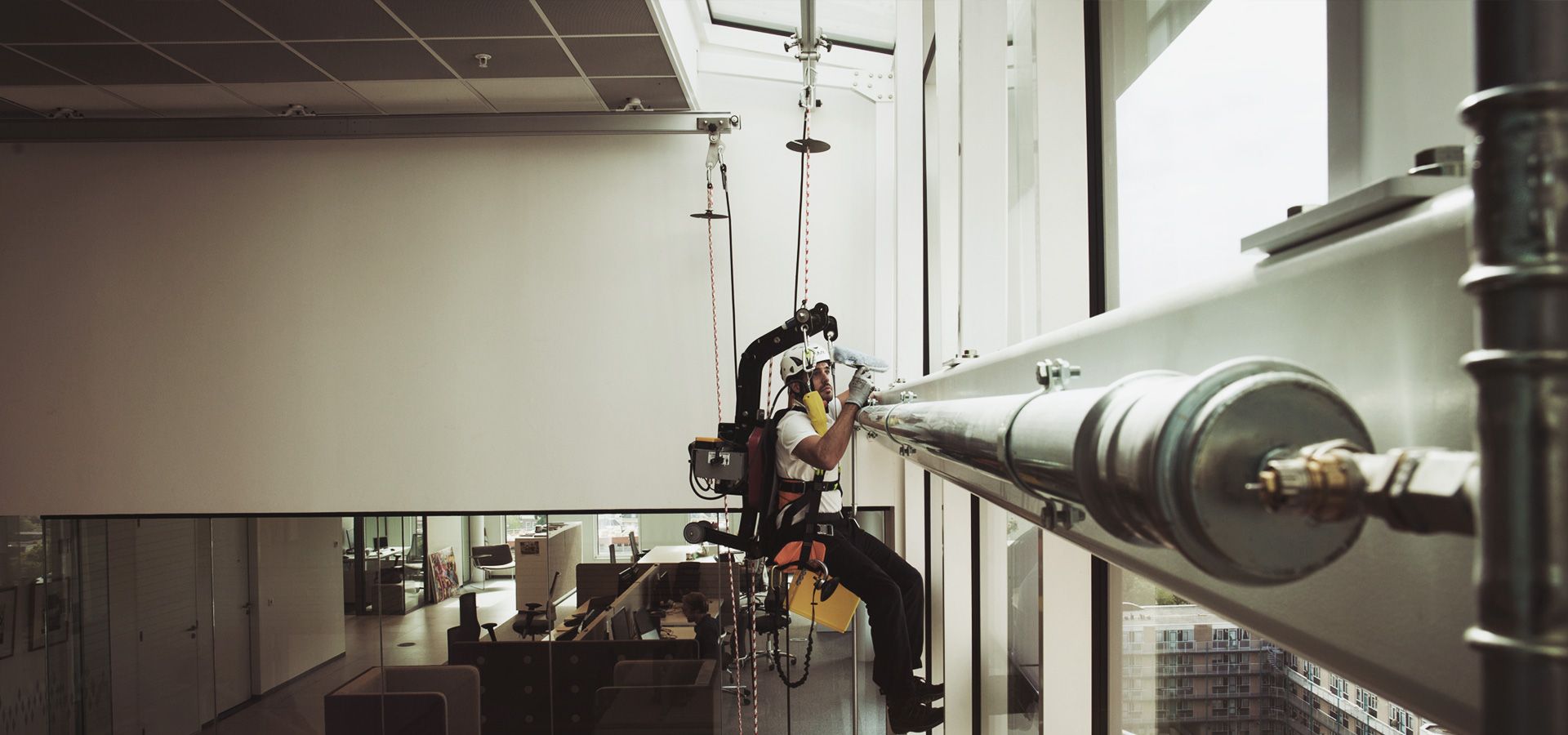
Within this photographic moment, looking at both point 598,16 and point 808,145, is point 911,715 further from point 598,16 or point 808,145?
point 598,16

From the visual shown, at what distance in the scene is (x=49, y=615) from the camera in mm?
5016

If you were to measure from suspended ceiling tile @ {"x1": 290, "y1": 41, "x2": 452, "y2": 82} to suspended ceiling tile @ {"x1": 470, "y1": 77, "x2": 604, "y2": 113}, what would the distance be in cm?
26

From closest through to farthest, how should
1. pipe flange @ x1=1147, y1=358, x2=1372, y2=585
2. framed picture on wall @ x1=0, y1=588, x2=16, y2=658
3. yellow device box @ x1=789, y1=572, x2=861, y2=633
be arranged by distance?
pipe flange @ x1=1147, y1=358, x2=1372, y2=585
yellow device box @ x1=789, y1=572, x2=861, y2=633
framed picture on wall @ x1=0, y1=588, x2=16, y2=658

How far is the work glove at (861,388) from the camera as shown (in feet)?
8.08

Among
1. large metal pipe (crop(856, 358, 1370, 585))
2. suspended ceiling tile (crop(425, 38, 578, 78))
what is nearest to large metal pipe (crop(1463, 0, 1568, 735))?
large metal pipe (crop(856, 358, 1370, 585))

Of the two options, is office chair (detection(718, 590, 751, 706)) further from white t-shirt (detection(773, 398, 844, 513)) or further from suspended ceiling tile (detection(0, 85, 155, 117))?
suspended ceiling tile (detection(0, 85, 155, 117))

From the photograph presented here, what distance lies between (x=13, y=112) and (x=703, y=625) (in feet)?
15.2

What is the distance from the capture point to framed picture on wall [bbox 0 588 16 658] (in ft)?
16.2

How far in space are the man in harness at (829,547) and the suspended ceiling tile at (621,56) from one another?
1658 millimetres

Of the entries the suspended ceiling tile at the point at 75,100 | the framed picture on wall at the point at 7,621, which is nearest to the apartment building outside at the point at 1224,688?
the suspended ceiling tile at the point at 75,100

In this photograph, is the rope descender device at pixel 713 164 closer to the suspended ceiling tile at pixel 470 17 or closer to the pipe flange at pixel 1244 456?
the suspended ceiling tile at pixel 470 17

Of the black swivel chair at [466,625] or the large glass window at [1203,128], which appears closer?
the large glass window at [1203,128]

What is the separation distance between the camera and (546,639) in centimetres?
509

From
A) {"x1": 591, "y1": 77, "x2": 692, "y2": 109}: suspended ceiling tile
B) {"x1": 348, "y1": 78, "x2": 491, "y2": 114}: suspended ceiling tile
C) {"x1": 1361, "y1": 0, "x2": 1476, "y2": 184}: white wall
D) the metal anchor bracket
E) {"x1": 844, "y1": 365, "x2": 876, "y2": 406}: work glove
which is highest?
{"x1": 348, "y1": 78, "x2": 491, "y2": 114}: suspended ceiling tile
